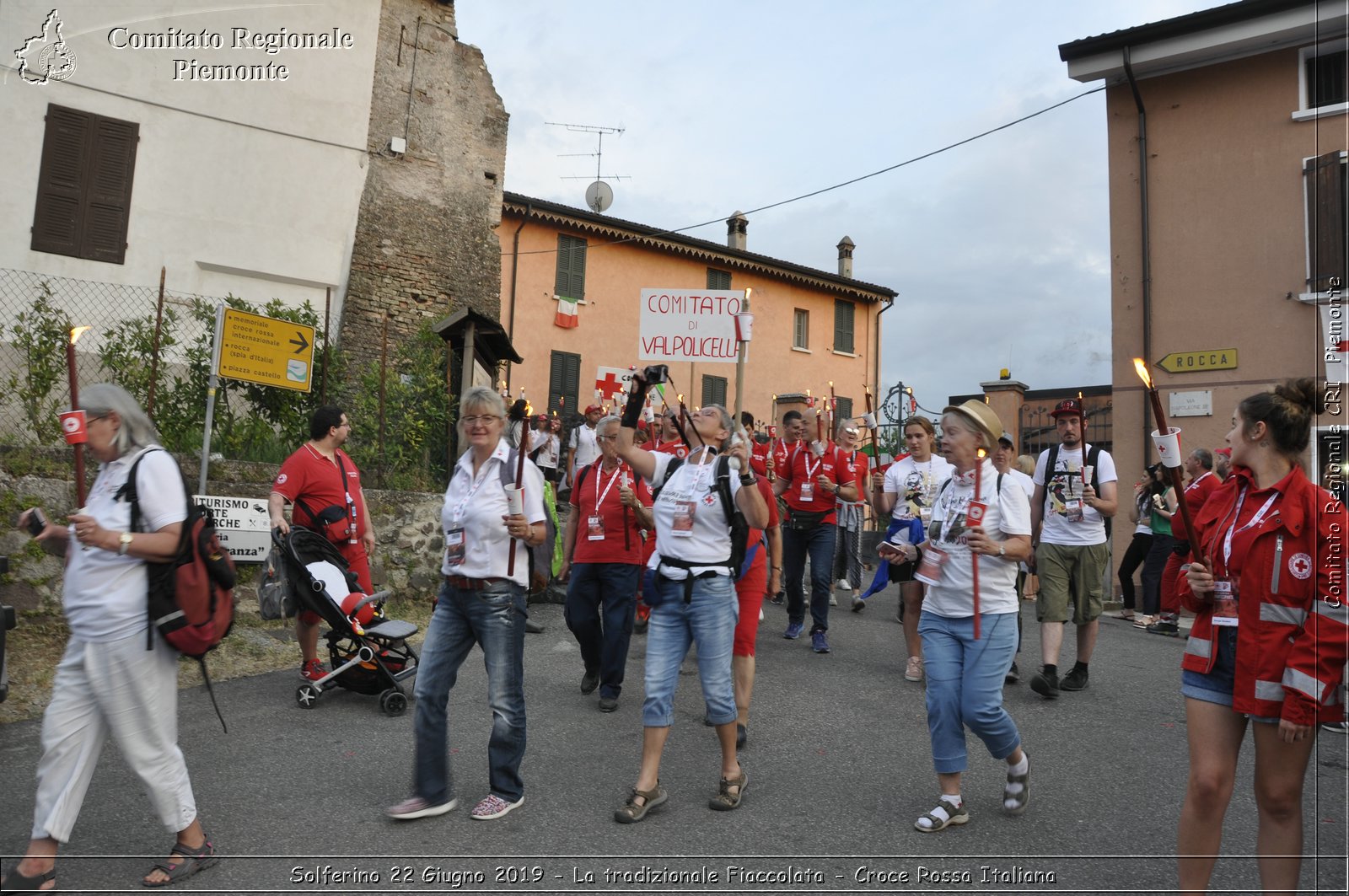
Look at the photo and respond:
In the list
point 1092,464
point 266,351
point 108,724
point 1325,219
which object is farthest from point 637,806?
point 1325,219

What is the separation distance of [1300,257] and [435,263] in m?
14.9

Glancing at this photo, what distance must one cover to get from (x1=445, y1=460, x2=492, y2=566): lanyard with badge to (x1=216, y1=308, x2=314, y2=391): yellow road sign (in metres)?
5.22

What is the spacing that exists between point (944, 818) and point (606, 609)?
2798mm

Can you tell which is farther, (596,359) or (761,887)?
(596,359)

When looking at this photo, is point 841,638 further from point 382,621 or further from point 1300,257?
point 1300,257

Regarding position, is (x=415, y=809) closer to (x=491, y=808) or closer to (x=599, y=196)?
(x=491, y=808)

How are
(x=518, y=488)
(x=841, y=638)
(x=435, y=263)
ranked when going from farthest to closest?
(x=435, y=263) < (x=841, y=638) < (x=518, y=488)

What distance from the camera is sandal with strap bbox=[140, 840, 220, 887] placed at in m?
3.54

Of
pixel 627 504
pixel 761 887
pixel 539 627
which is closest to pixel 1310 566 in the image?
pixel 761 887

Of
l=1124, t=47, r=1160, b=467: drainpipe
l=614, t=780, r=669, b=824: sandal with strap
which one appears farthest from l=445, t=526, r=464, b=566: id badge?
l=1124, t=47, r=1160, b=467: drainpipe

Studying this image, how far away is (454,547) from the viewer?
4.40 meters

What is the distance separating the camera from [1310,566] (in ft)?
9.72

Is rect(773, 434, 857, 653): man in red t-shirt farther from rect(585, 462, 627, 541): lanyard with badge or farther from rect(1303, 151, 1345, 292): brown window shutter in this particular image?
rect(1303, 151, 1345, 292): brown window shutter

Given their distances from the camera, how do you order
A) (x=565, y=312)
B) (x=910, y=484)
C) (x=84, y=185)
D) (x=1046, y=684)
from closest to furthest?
1. (x=1046, y=684)
2. (x=910, y=484)
3. (x=84, y=185)
4. (x=565, y=312)
